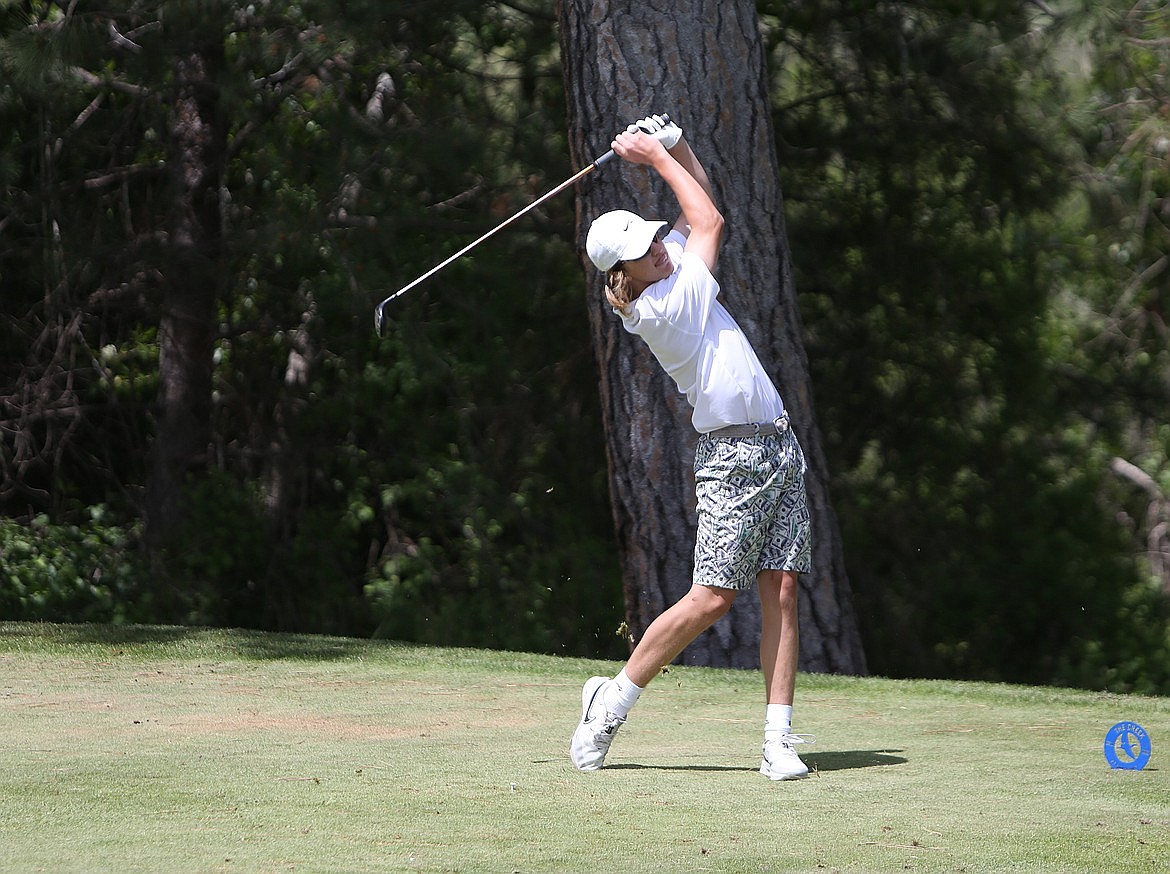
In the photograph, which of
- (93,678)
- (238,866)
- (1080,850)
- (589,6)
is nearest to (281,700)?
(93,678)

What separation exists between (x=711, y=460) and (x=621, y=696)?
681 mm

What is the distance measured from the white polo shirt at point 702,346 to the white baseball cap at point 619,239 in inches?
4.6

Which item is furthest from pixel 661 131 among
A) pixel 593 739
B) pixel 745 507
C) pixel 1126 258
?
pixel 1126 258

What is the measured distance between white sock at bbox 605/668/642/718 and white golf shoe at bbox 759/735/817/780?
15.3 inches

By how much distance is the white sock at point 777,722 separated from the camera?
4379 millimetres

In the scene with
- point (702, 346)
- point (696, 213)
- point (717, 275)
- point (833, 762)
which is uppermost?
point (717, 275)

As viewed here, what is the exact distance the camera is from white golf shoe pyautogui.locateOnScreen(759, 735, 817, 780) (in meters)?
4.30

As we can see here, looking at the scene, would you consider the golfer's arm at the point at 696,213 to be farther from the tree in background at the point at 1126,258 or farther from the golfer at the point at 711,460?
the tree in background at the point at 1126,258

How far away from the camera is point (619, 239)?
169 inches

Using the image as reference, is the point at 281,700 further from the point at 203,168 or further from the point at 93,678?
the point at 203,168

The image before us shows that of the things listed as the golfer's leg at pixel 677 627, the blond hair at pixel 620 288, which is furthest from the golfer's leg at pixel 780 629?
the blond hair at pixel 620 288

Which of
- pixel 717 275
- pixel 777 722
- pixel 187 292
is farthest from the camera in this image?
pixel 187 292

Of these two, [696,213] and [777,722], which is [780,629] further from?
[696,213]

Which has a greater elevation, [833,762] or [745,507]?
[745,507]
